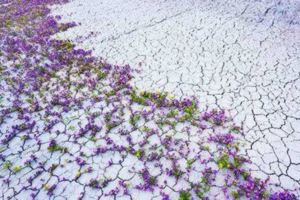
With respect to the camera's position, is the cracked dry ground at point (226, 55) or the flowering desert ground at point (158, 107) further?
the cracked dry ground at point (226, 55)

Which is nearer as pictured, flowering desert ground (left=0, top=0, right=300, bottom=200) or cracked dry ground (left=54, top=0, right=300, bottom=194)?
flowering desert ground (left=0, top=0, right=300, bottom=200)

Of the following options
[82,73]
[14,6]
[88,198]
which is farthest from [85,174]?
[14,6]

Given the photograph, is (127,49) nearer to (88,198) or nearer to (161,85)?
(161,85)

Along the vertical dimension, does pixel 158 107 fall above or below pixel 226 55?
below

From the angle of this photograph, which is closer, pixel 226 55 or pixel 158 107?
pixel 158 107
